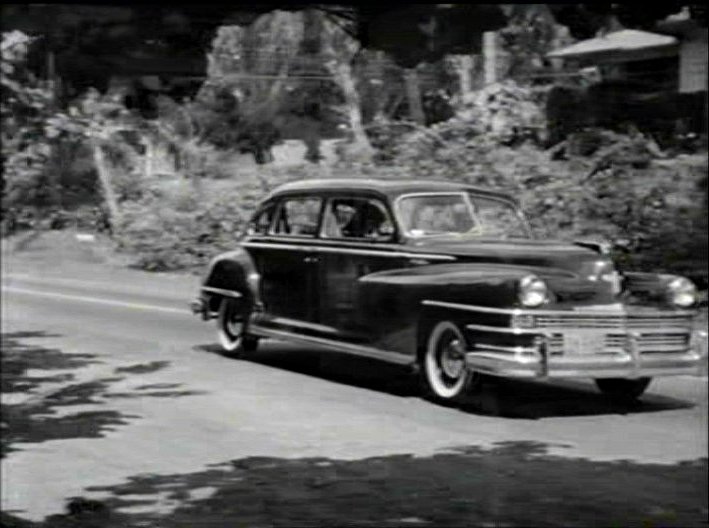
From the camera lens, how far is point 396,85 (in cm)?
427

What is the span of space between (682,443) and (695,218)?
10.1 feet

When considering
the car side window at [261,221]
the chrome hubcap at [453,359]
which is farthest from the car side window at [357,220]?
the chrome hubcap at [453,359]

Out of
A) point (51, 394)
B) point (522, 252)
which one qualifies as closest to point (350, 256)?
point (522, 252)

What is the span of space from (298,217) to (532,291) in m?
1.32

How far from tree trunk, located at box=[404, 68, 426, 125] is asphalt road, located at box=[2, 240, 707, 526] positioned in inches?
45.4

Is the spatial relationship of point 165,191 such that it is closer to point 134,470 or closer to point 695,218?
point 695,218

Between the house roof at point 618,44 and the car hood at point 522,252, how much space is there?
2.08ft

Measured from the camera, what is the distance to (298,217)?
Answer: 4.63 metres

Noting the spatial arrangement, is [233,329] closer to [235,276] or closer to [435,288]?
[235,276]

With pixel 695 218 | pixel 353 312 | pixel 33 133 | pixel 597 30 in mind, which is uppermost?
pixel 597 30

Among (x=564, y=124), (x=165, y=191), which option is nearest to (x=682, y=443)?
(x=564, y=124)

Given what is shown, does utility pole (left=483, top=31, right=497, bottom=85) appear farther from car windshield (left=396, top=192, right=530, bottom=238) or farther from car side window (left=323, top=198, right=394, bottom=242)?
car side window (left=323, top=198, right=394, bottom=242)

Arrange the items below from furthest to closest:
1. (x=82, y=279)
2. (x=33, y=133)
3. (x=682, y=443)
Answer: (x=682, y=443)
(x=82, y=279)
(x=33, y=133)

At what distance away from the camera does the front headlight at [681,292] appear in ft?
14.5
